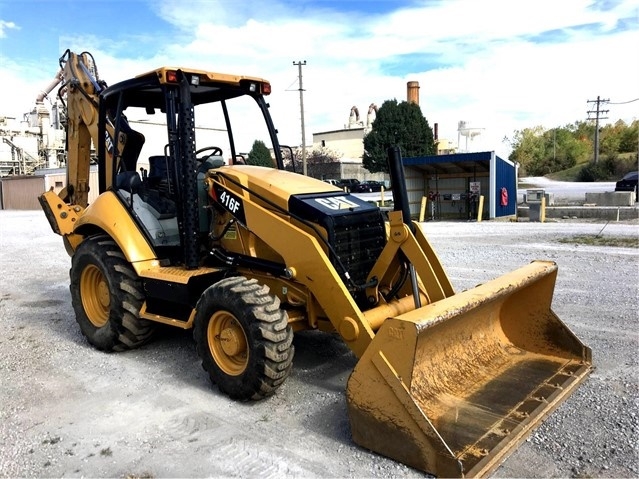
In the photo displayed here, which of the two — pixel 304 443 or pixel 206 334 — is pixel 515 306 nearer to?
pixel 304 443

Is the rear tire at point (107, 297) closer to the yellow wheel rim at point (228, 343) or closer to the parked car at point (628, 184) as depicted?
the yellow wheel rim at point (228, 343)

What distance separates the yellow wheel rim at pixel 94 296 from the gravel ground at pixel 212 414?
354mm

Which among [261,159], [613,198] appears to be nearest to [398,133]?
[613,198]

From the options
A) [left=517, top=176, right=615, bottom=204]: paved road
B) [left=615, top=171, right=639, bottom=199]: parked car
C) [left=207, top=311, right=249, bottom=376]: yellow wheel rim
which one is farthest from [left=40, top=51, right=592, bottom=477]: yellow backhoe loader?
[left=615, top=171, right=639, bottom=199]: parked car

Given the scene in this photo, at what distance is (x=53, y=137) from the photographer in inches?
1737

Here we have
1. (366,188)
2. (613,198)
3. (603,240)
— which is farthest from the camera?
(366,188)

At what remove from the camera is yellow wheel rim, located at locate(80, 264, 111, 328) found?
5.78 meters

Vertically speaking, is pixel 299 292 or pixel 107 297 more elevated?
pixel 299 292

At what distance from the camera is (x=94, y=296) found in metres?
5.92

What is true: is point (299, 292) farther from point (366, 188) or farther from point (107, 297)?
point (366, 188)

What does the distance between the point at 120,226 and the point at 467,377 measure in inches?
138

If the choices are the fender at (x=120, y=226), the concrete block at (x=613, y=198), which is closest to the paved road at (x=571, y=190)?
the concrete block at (x=613, y=198)

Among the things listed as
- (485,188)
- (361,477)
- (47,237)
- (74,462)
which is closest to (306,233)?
(361,477)

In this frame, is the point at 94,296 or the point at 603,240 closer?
the point at 94,296
